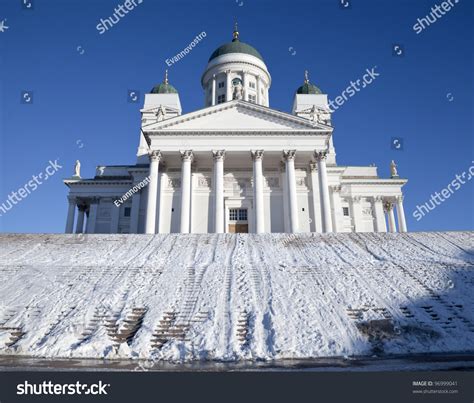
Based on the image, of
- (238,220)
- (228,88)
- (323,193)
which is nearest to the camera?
(323,193)

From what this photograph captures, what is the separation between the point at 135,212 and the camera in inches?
1316

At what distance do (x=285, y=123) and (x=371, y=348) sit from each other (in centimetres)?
2300

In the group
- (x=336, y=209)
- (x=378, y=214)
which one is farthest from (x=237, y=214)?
(x=378, y=214)

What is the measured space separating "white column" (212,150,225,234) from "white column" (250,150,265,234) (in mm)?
2462

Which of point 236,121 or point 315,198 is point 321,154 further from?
point 236,121

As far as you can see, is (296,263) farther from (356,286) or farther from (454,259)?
(454,259)

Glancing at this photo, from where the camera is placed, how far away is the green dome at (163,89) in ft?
144

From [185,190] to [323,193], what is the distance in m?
10.5

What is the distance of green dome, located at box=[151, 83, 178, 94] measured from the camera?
43906mm

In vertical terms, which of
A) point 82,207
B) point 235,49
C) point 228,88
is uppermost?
point 235,49

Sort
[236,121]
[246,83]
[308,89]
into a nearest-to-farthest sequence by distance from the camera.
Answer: [236,121], [246,83], [308,89]

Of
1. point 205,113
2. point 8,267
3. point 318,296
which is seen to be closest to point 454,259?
point 318,296

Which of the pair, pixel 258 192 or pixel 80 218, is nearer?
pixel 258 192

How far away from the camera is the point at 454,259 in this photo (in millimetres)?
11969
